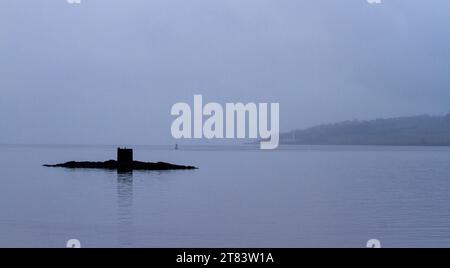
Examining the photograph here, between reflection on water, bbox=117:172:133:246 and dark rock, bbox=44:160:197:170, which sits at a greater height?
dark rock, bbox=44:160:197:170

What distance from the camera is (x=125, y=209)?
112 feet

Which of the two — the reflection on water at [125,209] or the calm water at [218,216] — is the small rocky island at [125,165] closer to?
the reflection on water at [125,209]

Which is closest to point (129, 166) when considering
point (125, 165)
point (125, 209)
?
point (125, 165)

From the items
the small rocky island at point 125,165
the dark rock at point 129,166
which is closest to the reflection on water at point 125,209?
the small rocky island at point 125,165

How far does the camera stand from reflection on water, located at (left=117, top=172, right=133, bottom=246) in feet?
73.3

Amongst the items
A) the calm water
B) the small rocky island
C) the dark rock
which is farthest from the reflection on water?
the dark rock

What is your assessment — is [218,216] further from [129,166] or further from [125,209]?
[129,166]

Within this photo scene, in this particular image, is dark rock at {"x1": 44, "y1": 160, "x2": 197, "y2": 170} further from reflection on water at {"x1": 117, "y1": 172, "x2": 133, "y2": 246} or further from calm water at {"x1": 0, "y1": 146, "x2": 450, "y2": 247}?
calm water at {"x1": 0, "y1": 146, "x2": 450, "y2": 247}

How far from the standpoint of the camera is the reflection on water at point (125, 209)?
22348mm

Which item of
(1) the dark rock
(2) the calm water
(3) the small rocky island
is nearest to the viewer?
(2) the calm water

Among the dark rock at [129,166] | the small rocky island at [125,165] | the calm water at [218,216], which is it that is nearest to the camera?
the calm water at [218,216]
